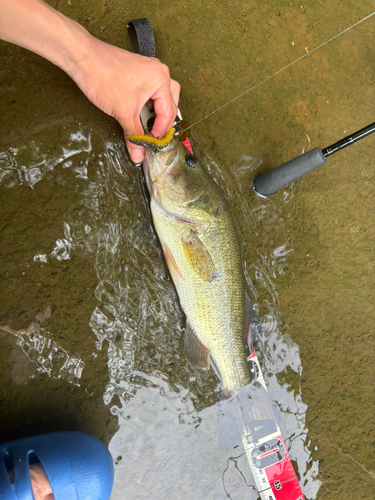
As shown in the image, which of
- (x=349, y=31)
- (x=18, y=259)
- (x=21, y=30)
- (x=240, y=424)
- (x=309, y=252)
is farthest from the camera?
(x=349, y=31)

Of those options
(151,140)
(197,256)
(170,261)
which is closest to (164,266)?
(170,261)

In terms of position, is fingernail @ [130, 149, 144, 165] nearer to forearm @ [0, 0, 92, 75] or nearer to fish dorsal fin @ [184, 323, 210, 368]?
forearm @ [0, 0, 92, 75]

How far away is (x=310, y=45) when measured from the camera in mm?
2900

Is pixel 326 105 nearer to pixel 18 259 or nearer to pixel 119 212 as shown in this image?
pixel 119 212

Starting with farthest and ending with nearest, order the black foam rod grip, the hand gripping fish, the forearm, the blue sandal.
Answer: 1. the black foam rod grip
2. the hand gripping fish
3. the blue sandal
4. the forearm

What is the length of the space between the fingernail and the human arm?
0.06ft

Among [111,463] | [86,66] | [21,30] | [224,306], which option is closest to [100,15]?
[86,66]

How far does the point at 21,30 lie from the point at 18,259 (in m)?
1.24

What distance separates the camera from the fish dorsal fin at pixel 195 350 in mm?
2338

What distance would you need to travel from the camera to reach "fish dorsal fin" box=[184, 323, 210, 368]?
2338 millimetres

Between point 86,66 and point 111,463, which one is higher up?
point 86,66

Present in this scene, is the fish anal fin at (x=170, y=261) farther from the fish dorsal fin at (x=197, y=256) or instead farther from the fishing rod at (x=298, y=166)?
the fishing rod at (x=298, y=166)

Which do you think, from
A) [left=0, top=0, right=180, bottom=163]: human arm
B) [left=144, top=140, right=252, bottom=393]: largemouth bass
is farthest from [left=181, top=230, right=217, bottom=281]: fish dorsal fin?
[left=0, top=0, right=180, bottom=163]: human arm

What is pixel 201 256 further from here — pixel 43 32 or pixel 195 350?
pixel 43 32
